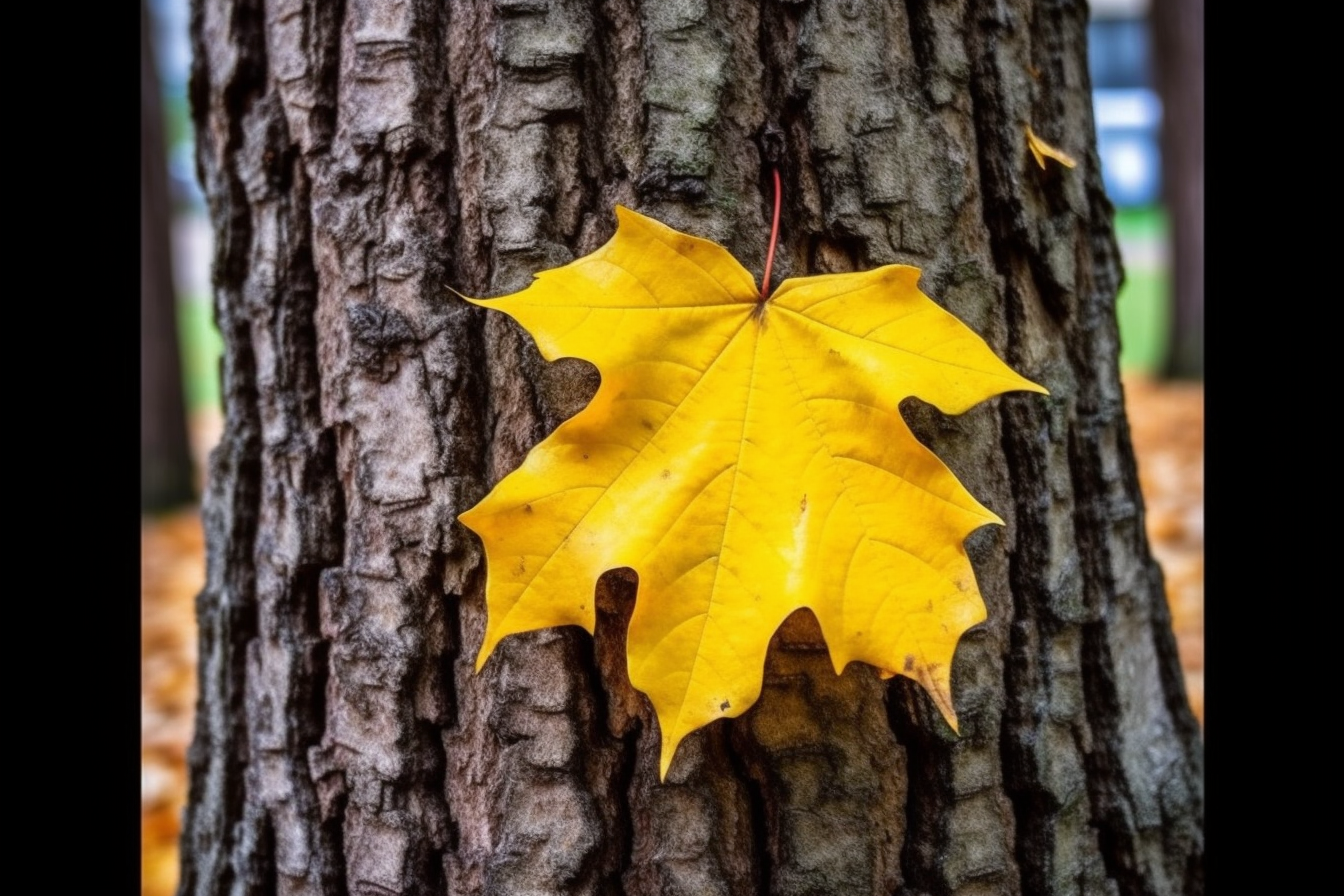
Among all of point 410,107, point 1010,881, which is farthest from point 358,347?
point 1010,881

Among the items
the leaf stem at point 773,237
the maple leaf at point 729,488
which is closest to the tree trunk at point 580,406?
the leaf stem at point 773,237

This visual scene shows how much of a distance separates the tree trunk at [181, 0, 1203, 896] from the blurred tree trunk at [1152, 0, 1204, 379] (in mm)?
5960

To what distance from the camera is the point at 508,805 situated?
99cm

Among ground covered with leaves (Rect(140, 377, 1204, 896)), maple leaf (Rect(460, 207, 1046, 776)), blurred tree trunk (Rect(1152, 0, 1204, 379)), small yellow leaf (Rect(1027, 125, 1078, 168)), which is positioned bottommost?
ground covered with leaves (Rect(140, 377, 1204, 896))

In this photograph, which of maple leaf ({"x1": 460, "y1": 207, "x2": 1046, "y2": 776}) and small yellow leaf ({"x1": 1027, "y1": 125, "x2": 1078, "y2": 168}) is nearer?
maple leaf ({"x1": 460, "y1": 207, "x2": 1046, "y2": 776})

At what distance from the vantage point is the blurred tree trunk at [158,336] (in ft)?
16.4

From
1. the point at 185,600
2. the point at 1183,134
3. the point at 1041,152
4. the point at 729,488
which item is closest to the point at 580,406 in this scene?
the point at 729,488

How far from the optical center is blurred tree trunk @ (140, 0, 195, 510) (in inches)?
196

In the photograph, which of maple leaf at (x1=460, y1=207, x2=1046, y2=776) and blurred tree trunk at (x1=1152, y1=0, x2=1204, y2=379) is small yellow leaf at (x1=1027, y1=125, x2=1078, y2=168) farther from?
blurred tree trunk at (x1=1152, y1=0, x2=1204, y2=379)

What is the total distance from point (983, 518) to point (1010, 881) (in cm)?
50

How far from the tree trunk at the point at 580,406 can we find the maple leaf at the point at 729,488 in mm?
122

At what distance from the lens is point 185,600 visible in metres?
4.11

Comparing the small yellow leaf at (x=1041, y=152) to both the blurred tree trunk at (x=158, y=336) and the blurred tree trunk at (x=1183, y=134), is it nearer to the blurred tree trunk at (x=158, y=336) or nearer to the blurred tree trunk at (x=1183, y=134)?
the blurred tree trunk at (x=158, y=336)

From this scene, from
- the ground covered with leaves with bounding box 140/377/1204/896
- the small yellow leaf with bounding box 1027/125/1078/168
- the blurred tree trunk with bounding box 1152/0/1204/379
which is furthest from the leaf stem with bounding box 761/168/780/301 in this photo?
the blurred tree trunk with bounding box 1152/0/1204/379
